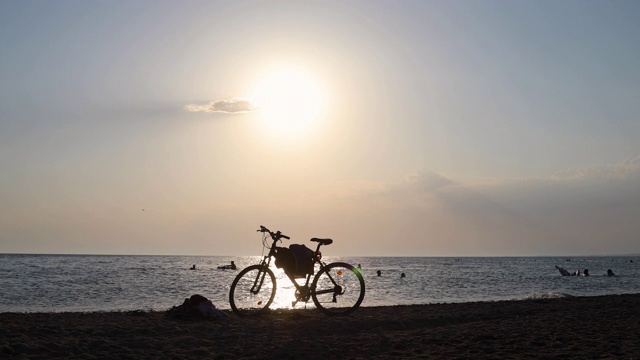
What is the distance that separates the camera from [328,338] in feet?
35.0

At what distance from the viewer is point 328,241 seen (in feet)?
41.5

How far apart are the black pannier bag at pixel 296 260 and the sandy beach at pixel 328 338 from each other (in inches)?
45.9

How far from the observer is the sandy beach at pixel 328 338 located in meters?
9.16

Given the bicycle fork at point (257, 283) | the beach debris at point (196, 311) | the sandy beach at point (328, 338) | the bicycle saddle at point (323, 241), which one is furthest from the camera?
the beach debris at point (196, 311)

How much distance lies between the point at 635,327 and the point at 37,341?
487 inches

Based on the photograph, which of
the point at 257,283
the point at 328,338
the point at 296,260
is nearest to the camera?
the point at 328,338

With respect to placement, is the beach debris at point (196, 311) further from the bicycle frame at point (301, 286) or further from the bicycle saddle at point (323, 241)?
the bicycle saddle at point (323, 241)

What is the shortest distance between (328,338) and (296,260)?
8.19 ft

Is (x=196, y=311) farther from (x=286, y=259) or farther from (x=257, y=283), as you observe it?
(x=286, y=259)

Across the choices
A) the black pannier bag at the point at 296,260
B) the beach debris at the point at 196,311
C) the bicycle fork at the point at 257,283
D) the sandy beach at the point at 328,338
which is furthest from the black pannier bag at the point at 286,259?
the beach debris at the point at 196,311

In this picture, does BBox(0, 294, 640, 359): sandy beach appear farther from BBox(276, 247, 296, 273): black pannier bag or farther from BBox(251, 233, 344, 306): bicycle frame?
BBox(276, 247, 296, 273): black pannier bag

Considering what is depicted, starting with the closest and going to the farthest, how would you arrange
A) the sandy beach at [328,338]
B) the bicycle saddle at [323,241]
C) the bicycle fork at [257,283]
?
the sandy beach at [328,338]
the bicycle saddle at [323,241]
the bicycle fork at [257,283]

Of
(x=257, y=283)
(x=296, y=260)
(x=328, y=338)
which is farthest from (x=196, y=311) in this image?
(x=328, y=338)

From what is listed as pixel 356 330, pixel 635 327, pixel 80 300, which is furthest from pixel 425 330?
pixel 80 300
